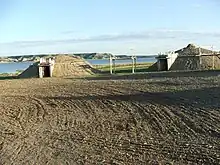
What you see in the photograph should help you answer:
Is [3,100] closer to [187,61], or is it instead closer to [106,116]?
[106,116]

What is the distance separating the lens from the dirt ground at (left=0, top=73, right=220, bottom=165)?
10.0 meters

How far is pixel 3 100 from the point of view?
75.6ft

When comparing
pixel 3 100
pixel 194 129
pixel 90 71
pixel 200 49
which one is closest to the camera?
pixel 194 129

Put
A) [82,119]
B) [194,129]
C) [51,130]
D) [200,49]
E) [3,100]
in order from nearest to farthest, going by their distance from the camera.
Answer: [194,129]
[51,130]
[82,119]
[3,100]
[200,49]

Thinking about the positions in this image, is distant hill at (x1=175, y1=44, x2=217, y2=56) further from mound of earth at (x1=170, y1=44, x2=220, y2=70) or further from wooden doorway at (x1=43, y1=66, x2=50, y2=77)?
wooden doorway at (x1=43, y1=66, x2=50, y2=77)

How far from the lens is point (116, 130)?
502 inches

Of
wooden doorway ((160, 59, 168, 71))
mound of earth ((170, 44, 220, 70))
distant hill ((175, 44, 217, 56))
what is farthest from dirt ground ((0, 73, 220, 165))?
distant hill ((175, 44, 217, 56))

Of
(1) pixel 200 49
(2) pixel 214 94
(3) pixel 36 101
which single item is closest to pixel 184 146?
(2) pixel 214 94

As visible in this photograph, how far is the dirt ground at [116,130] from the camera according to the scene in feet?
32.8

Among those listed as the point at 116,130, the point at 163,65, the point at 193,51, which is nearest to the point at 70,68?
the point at 163,65

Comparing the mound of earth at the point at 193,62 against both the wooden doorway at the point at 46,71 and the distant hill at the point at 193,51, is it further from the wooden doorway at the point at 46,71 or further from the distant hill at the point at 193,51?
the wooden doorway at the point at 46,71

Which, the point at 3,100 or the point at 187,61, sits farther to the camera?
the point at 187,61

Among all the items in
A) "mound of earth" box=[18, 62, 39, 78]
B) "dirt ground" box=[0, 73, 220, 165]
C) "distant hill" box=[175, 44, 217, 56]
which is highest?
"distant hill" box=[175, 44, 217, 56]

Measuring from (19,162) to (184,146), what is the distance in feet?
11.9
